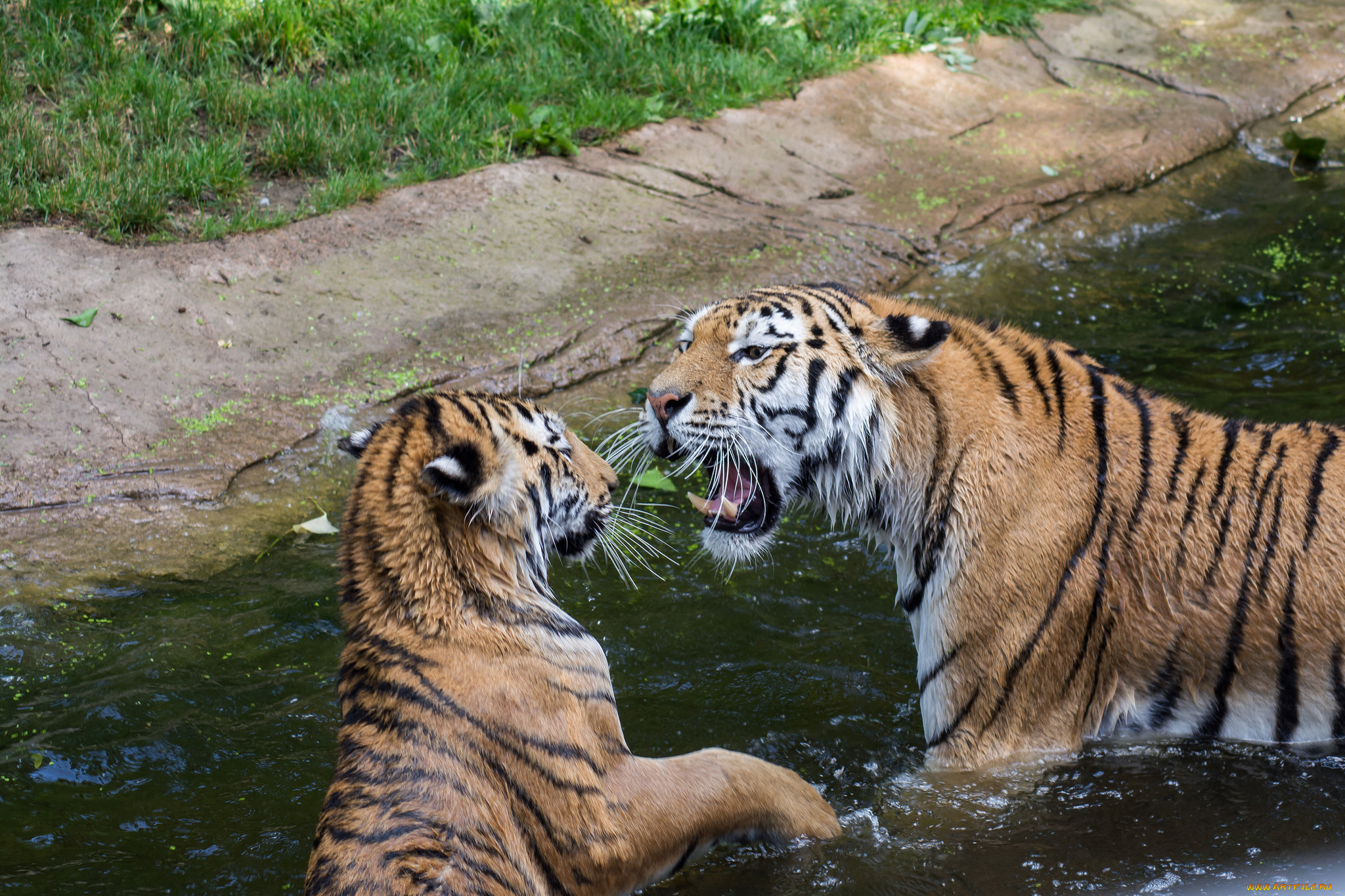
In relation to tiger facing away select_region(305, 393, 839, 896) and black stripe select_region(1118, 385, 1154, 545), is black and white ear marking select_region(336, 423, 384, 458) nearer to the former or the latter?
tiger facing away select_region(305, 393, 839, 896)

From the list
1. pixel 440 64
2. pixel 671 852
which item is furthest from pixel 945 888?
pixel 440 64

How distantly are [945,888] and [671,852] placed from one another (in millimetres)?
623

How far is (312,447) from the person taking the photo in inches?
169

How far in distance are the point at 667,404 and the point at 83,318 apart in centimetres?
270

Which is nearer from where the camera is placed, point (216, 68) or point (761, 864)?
point (761, 864)

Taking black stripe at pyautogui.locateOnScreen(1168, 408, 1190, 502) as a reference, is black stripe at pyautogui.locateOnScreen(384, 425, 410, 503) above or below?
below

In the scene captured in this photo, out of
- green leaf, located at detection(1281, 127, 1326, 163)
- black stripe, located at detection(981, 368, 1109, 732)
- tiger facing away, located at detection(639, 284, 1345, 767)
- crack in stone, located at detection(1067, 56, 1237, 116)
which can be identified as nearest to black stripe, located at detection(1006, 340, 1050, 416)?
tiger facing away, located at detection(639, 284, 1345, 767)

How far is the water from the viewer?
2.60 m

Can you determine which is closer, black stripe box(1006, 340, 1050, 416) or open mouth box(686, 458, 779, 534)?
black stripe box(1006, 340, 1050, 416)

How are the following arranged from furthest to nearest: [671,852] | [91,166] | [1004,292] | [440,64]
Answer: [440,64] < [1004,292] < [91,166] < [671,852]

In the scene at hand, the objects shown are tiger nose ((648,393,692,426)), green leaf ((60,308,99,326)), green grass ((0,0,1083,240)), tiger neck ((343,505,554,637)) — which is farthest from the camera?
green grass ((0,0,1083,240))

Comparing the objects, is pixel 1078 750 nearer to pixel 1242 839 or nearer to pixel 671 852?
pixel 1242 839

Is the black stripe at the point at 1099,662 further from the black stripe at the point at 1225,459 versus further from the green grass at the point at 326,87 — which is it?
the green grass at the point at 326,87

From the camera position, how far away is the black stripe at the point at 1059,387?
2.75 m
